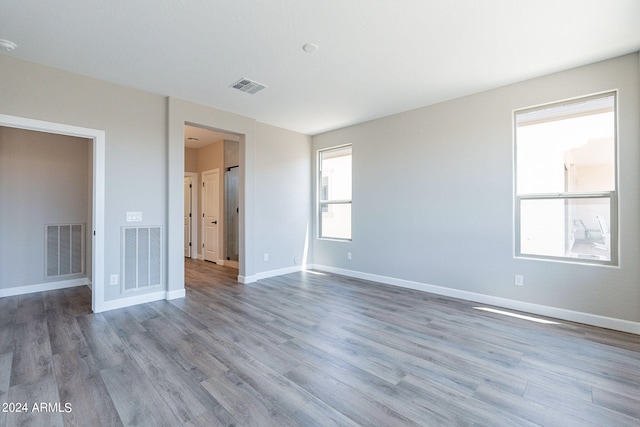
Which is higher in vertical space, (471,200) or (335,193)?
(335,193)

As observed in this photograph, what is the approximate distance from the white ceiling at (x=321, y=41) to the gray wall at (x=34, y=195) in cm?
188

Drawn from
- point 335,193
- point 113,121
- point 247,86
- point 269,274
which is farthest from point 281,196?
point 113,121

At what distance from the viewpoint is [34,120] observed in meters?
→ 3.01

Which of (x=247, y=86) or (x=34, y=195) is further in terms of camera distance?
(x=34, y=195)

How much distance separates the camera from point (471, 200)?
3844 mm

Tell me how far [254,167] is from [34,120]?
269 cm

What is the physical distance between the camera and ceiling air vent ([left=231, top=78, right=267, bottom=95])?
3.45m

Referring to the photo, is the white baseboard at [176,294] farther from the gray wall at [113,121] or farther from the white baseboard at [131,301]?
the gray wall at [113,121]

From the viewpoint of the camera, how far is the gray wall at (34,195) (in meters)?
3.99

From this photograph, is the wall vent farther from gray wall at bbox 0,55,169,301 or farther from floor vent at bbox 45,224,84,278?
floor vent at bbox 45,224,84,278

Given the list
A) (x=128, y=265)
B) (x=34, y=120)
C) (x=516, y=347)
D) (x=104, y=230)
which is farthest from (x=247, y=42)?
(x=516, y=347)

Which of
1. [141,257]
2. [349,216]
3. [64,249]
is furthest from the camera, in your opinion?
[349,216]

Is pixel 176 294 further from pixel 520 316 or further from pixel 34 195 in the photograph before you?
pixel 520 316

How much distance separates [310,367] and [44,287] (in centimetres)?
449
